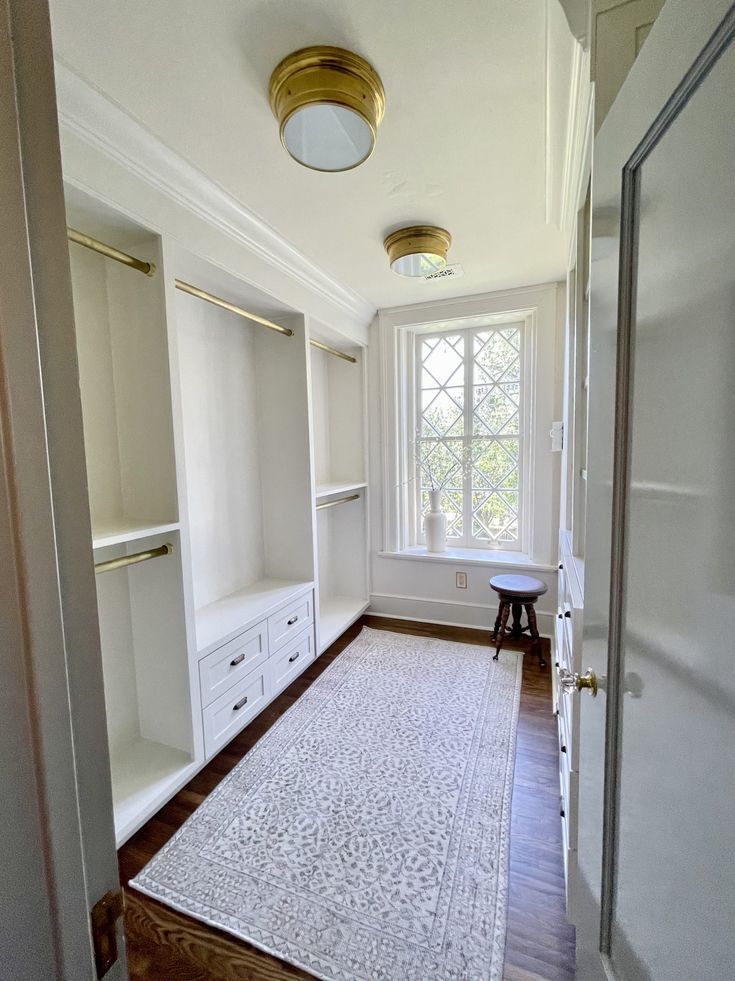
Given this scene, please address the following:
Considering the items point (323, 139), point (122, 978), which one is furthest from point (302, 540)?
point (122, 978)

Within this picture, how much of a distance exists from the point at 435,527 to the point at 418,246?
1.99 metres

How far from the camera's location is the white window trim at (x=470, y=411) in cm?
307

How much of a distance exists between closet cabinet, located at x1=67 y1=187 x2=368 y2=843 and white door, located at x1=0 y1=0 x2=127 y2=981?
95 cm

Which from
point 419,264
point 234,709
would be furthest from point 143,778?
point 419,264

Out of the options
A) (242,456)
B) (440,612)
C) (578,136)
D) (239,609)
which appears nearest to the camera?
(578,136)

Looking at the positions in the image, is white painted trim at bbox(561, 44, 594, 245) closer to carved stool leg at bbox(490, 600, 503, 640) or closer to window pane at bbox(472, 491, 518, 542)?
window pane at bbox(472, 491, 518, 542)

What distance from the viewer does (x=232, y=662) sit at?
1955mm

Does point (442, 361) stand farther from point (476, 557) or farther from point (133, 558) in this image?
point (133, 558)

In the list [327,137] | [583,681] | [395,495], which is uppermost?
[327,137]

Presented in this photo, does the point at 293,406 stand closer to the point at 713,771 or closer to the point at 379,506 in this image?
the point at 379,506

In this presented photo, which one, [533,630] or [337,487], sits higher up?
→ [337,487]

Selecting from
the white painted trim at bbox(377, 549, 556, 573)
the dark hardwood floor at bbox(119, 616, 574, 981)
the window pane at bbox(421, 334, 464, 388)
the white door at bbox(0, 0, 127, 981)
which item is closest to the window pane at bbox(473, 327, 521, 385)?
the window pane at bbox(421, 334, 464, 388)

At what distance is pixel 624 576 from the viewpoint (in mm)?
632

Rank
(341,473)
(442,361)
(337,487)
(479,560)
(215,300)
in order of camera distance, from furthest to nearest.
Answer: (341,473)
(442,361)
(479,560)
(337,487)
(215,300)
